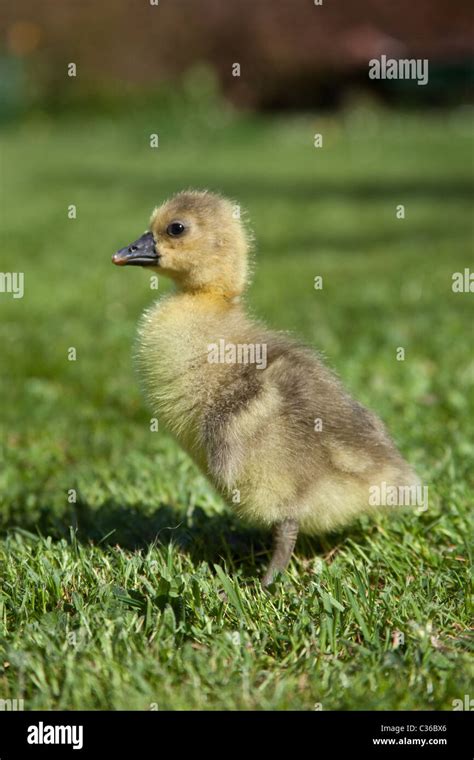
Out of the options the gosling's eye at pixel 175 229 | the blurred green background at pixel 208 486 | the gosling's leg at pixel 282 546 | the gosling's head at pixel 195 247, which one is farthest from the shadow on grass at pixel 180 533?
the gosling's eye at pixel 175 229

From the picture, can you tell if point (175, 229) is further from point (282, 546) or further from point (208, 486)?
point (208, 486)

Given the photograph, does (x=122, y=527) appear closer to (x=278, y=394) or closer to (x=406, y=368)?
(x=278, y=394)

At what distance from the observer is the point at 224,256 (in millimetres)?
3518

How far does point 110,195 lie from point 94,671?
1357cm

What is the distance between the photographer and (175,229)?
353 cm

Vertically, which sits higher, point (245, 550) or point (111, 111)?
point (111, 111)

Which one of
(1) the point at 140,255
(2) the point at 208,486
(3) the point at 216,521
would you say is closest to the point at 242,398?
(1) the point at 140,255

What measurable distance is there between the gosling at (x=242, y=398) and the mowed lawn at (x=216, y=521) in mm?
273

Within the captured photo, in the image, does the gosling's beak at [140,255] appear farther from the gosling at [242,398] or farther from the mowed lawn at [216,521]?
the mowed lawn at [216,521]

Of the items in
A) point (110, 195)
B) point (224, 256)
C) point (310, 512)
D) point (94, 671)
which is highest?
point (110, 195)

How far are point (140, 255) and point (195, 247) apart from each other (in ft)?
0.70

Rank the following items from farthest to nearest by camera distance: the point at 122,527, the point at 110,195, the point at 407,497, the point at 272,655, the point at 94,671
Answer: the point at 110,195
the point at 122,527
the point at 407,497
the point at 272,655
the point at 94,671

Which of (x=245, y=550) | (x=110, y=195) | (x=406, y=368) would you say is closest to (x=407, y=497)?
(x=245, y=550)

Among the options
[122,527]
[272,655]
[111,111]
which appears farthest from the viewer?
[111,111]
